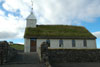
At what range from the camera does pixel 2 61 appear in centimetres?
1254

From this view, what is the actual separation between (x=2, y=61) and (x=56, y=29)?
16421 millimetres

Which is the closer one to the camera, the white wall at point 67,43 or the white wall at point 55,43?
the white wall at point 55,43

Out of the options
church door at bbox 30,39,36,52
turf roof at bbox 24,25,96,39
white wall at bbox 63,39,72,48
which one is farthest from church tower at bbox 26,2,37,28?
white wall at bbox 63,39,72,48

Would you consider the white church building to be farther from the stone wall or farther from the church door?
the stone wall

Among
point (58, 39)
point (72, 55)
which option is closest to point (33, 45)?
point (58, 39)

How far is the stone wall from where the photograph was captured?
15.3 metres

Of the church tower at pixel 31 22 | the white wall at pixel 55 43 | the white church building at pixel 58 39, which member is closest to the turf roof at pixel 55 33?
the white church building at pixel 58 39

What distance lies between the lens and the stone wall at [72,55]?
15.3 meters

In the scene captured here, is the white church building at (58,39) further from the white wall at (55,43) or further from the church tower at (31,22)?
the church tower at (31,22)

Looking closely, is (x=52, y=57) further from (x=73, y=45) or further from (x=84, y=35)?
(x=84, y=35)

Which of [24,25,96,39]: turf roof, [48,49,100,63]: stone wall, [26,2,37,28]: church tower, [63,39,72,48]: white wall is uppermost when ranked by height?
[26,2,37,28]: church tower

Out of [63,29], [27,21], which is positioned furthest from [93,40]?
[27,21]

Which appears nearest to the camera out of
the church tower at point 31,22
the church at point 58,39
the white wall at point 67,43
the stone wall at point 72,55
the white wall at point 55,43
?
the stone wall at point 72,55

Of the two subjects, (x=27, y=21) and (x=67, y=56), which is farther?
(x=27, y=21)
